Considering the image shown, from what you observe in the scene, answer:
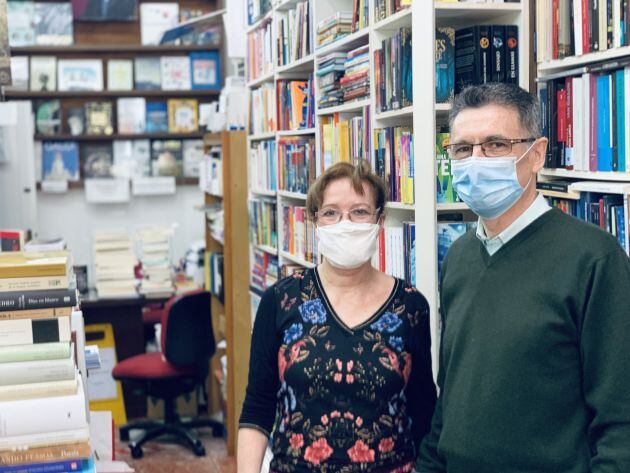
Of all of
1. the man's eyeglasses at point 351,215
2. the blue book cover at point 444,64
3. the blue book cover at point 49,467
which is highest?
the blue book cover at point 444,64

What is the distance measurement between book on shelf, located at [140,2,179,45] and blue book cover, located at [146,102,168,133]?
0.50m

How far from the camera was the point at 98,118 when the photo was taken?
7.40 meters

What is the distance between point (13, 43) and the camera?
724cm

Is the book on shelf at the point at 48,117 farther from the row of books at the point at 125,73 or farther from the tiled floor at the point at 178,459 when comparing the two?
the tiled floor at the point at 178,459

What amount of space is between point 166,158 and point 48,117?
0.98 metres

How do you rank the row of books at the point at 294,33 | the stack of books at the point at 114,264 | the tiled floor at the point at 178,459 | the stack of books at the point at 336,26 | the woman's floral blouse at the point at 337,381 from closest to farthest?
the woman's floral blouse at the point at 337,381 → the stack of books at the point at 336,26 → the row of books at the point at 294,33 → the tiled floor at the point at 178,459 → the stack of books at the point at 114,264

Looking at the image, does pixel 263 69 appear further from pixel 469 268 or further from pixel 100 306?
pixel 469 268

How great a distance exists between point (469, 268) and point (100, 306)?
15.1 ft

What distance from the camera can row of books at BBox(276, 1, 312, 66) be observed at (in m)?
4.15

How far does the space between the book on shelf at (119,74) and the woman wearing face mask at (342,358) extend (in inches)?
218

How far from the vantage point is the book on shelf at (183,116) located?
751 centimetres

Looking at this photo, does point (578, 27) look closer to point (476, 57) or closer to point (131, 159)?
point (476, 57)

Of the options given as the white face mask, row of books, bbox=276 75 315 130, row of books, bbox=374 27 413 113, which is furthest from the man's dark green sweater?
row of books, bbox=276 75 315 130

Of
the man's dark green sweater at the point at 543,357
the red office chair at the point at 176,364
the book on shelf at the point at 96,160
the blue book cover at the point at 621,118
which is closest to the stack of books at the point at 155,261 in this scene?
the red office chair at the point at 176,364
